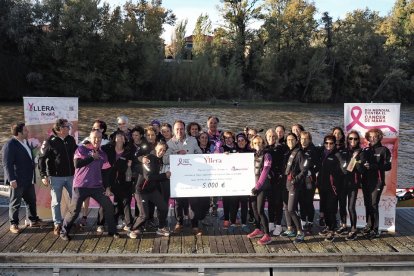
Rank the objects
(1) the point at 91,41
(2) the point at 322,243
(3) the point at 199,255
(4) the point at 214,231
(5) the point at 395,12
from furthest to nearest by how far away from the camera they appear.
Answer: (5) the point at 395,12 → (1) the point at 91,41 → (4) the point at 214,231 → (2) the point at 322,243 → (3) the point at 199,255

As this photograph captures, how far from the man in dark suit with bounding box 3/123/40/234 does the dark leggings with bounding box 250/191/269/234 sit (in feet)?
12.2

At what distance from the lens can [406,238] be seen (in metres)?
7.20

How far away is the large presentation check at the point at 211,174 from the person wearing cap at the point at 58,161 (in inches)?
65.4

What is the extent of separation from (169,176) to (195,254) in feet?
4.38

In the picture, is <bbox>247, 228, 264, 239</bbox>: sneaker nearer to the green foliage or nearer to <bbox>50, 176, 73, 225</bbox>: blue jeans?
<bbox>50, 176, 73, 225</bbox>: blue jeans

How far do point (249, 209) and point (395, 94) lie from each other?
184 feet

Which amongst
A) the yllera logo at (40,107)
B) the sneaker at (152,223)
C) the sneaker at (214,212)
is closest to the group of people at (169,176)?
the sneaker at (152,223)

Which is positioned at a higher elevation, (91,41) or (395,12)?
(395,12)

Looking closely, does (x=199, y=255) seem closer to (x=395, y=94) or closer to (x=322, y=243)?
(x=322, y=243)

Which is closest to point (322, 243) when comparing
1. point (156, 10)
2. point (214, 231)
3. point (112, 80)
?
point (214, 231)

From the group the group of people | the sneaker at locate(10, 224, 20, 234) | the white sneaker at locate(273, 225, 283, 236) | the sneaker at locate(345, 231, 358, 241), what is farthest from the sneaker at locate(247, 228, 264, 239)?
the sneaker at locate(10, 224, 20, 234)

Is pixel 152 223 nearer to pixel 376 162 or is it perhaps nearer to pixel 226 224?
pixel 226 224

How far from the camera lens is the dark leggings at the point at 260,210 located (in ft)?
22.3

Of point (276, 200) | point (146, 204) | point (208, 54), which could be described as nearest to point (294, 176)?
point (276, 200)
